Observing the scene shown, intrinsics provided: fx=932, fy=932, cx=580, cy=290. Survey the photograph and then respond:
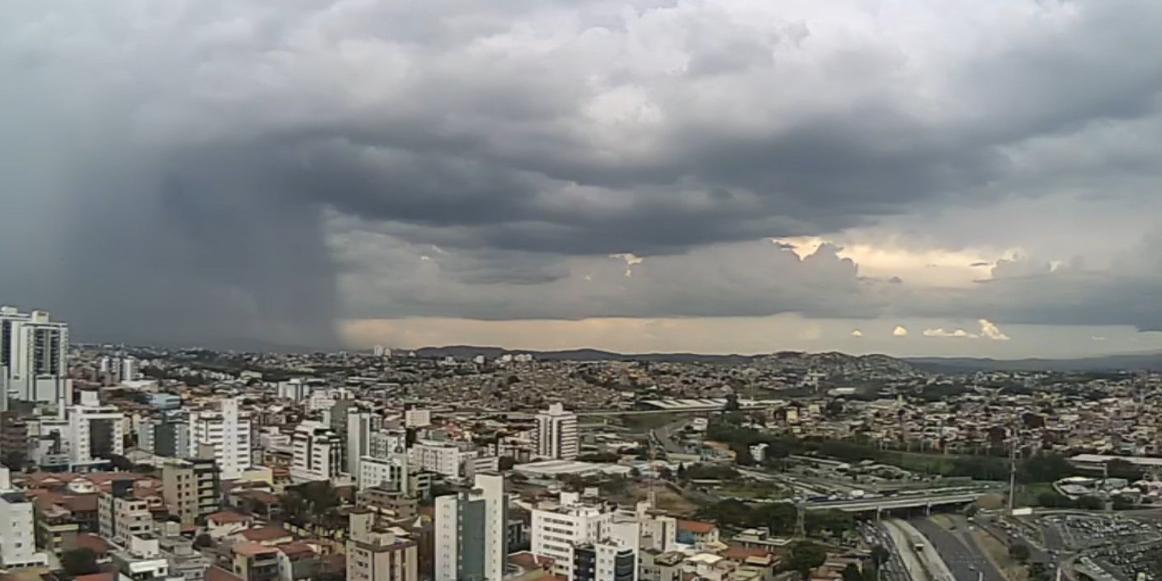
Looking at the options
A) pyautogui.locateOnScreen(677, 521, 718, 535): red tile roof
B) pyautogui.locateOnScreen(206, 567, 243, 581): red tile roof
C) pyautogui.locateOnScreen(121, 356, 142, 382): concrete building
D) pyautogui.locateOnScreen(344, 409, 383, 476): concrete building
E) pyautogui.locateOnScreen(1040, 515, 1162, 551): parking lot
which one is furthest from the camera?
pyautogui.locateOnScreen(121, 356, 142, 382): concrete building

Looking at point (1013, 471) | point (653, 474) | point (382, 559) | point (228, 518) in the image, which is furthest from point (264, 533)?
point (1013, 471)

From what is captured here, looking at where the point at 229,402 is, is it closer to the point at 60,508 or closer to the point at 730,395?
the point at 60,508

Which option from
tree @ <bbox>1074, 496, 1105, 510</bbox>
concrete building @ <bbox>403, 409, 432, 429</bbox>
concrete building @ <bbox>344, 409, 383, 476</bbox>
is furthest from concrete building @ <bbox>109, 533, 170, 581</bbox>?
tree @ <bbox>1074, 496, 1105, 510</bbox>

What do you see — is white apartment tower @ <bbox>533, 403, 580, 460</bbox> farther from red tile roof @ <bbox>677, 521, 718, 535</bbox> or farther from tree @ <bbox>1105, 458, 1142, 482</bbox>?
tree @ <bbox>1105, 458, 1142, 482</bbox>

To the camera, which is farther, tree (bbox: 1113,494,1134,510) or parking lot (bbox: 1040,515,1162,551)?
tree (bbox: 1113,494,1134,510)

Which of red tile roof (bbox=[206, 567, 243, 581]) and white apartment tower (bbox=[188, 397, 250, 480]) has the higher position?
white apartment tower (bbox=[188, 397, 250, 480])

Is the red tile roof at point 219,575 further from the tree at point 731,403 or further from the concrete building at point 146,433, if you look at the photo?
the tree at point 731,403

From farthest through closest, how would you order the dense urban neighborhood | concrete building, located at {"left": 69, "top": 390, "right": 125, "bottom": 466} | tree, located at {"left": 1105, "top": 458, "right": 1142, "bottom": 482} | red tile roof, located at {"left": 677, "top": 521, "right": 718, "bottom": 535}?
concrete building, located at {"left": 69, "top": 390, "right": 125, "bottom": 466}, tree, located at {"left": 1105, "top": 458, "right": 1142, "bottom": 482}, red tile roof, located at {"left": 677, "top": 521, "right": 718, "bottom": 535}, the dense urban neighborhood
